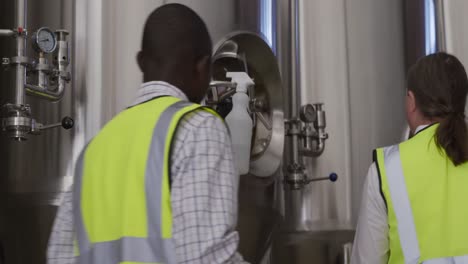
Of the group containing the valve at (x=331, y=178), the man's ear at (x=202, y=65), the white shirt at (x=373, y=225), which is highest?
the man's ear at (x=202, y=65)

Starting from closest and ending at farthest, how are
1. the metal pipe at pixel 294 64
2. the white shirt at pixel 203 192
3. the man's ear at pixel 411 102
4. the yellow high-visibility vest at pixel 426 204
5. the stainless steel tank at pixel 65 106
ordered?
the white shirt at pixel 203 192
the yellow high-visibility vest at pixel 426 204
the man's ear at pixel 411 102
the stainless steel tank at pixel 65 106
the metal pipe at pixel 294 64

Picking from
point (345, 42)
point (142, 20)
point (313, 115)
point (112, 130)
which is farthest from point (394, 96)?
point (112, 130)

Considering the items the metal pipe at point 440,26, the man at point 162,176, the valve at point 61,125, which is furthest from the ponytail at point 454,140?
the metal pipe at point 440,26

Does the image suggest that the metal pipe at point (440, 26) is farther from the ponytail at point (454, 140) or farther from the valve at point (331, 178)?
the ponytail at point (454, 140)

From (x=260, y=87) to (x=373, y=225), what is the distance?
2.76 feet

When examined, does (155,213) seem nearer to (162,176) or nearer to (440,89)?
(162,176)

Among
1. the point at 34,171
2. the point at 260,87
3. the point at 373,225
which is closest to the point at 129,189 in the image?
the point at 373,225

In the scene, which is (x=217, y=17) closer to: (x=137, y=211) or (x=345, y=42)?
(x=345, y=42)

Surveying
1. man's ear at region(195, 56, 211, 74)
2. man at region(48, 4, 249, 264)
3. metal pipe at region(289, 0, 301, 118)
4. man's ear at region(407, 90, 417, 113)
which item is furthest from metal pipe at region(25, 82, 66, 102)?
metal pipe at region(289, 0, 301, 118)

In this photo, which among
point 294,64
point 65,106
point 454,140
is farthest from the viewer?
point 294,64

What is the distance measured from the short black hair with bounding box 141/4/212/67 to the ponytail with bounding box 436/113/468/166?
549 millimetres

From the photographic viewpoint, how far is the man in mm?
1012

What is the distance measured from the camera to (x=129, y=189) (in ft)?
3.51

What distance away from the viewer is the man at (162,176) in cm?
101
